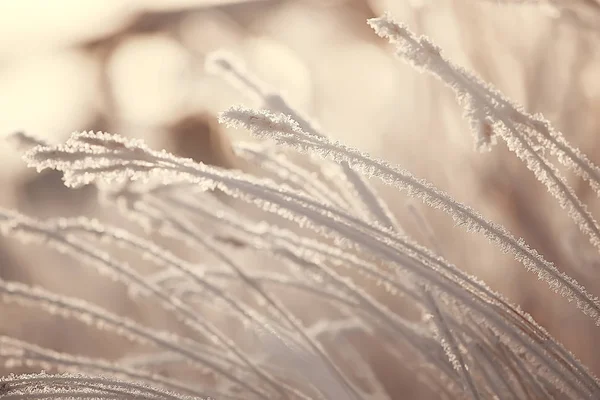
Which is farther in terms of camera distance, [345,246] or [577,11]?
[577,11]

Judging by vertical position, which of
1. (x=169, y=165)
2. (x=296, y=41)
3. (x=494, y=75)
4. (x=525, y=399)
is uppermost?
(x=296, y=41)

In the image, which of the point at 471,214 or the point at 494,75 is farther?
the point at 494,75

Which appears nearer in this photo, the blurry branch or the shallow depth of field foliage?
the shallow depth of field foliage

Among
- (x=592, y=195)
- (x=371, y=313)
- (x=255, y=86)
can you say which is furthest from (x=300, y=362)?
(x=592, y=195)

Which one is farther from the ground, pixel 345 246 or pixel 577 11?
pixel 577 11

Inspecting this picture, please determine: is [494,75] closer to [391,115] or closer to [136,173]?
[391,115]

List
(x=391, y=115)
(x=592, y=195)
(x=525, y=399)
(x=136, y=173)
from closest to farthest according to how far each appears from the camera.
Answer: (x=136, y=173) → (x=525, y=399) → (x=592, y=195) → (x=391, y=115)

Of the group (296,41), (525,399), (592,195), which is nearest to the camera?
(525,399)

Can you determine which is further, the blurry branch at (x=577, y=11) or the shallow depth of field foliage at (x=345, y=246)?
the blurry branch at (x=577, y=11)
